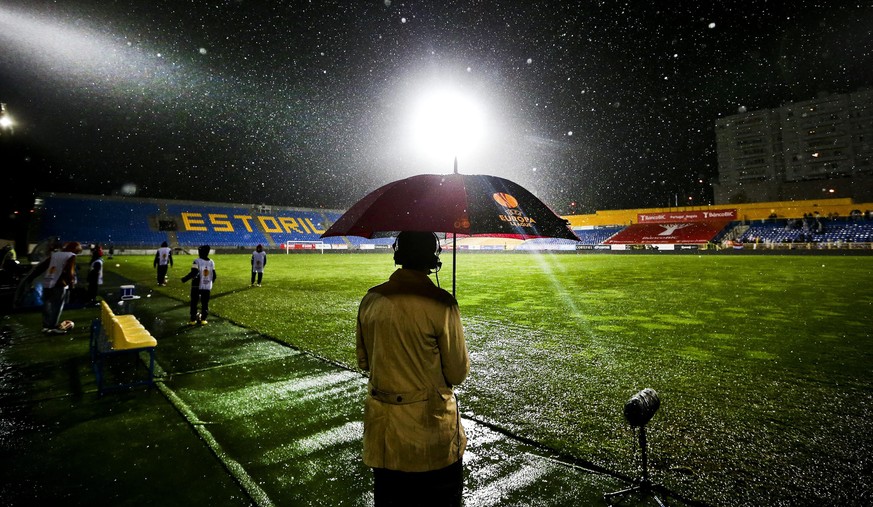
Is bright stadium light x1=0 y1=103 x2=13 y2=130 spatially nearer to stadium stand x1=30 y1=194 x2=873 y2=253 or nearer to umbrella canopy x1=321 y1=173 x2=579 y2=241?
umbrella canopy x1=321 y1=173 x2=579 y2=241

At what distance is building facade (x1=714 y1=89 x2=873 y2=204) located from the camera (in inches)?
2721

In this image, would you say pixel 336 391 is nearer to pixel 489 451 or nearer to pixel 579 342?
pixel 489 451

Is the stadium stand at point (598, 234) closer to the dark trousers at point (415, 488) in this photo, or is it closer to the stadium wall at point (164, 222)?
the stadium wall at point (164, 222)

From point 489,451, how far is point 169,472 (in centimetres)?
262

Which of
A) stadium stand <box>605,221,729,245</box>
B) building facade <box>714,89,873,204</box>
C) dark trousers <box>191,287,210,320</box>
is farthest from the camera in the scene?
building facade <box>714,89,873,204</box>

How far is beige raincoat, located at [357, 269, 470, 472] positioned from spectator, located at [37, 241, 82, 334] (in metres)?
9.31

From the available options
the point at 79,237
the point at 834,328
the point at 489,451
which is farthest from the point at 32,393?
the point at 79,237

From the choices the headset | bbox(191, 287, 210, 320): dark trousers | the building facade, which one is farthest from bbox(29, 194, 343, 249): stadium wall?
the building facade

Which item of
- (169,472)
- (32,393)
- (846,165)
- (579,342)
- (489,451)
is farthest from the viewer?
(846,165)

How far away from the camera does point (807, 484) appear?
9.36ft

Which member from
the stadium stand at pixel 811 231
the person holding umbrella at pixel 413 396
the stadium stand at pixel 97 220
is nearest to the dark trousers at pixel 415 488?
the person holding umbrella at pixel 413 396

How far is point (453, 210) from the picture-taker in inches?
87.4

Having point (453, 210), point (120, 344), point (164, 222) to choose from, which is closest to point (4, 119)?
point (120, 344)

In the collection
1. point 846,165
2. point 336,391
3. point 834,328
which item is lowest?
point 834,328
